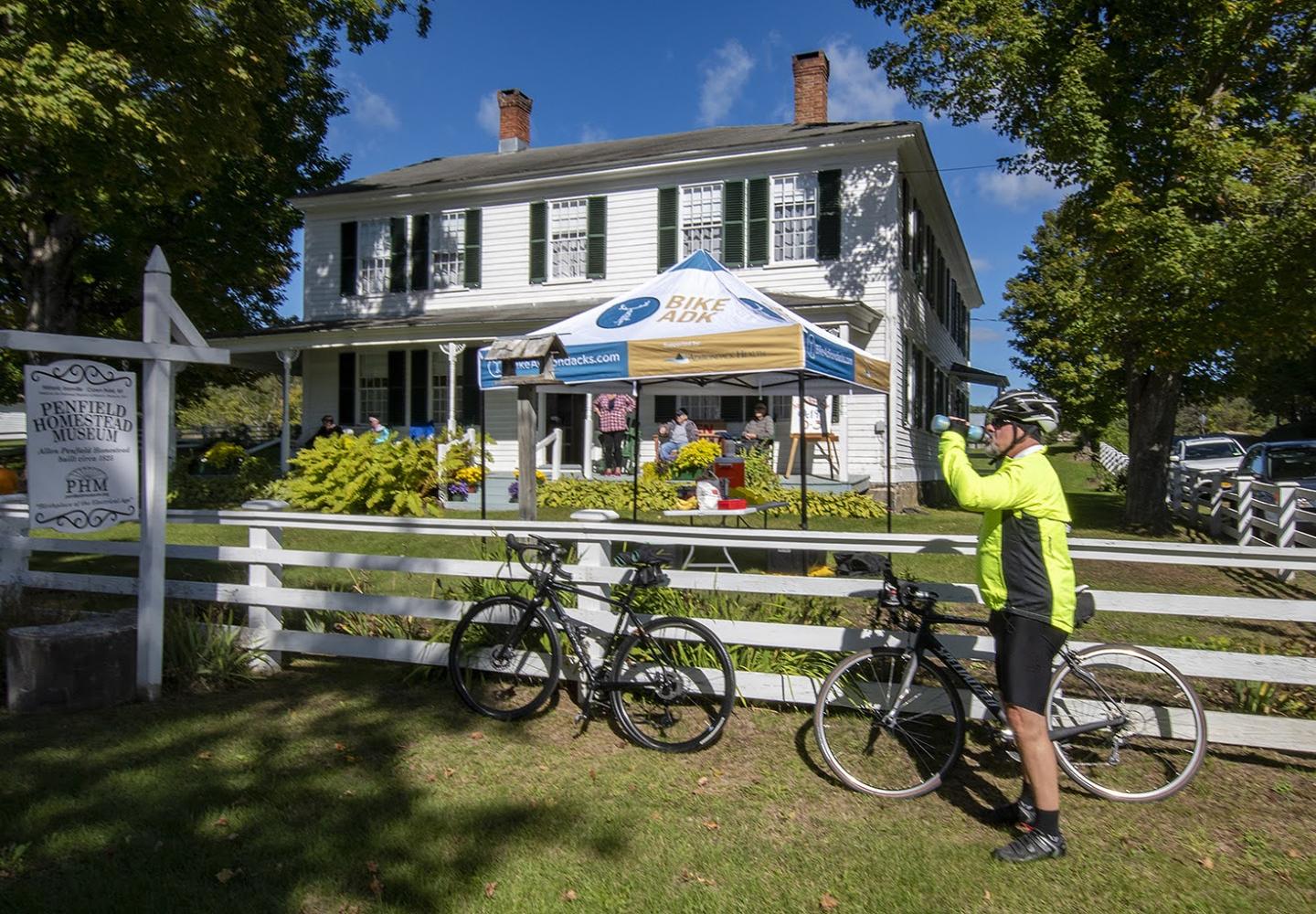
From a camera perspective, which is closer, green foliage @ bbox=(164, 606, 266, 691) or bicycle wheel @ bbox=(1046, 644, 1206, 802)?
bicycle wheel @ bbox=(1046, 644, 1206, 802)

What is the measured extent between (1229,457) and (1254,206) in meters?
15.5

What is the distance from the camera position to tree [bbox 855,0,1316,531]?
1159 cm

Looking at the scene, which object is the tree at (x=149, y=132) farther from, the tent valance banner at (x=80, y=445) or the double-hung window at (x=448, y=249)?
the tent valance banner at (x=80, y=445)

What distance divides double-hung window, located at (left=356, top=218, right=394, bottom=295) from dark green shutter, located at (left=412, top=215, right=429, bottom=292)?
69 cm

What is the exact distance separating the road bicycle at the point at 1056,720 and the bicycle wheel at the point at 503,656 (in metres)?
1.75

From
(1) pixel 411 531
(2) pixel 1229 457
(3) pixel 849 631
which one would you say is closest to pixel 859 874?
(3) pixel 849 631

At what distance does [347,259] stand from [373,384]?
3.22 meters

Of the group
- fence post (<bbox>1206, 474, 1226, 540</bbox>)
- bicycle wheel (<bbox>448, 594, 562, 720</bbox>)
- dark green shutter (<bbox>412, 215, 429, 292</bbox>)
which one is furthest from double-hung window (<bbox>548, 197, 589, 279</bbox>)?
bicycle wheel (<bbox>448, 594, 562, 720</bbox>)

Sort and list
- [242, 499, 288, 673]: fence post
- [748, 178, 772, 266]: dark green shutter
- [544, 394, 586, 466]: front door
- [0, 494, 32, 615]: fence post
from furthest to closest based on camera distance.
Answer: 1. [544, 394, 586, 466]: front door
2. [748, 178, 772, 266]: dark green shutter
3. [0, 494, 32, 615]: fence post
4. [242, 499, 288, 673]: fence post

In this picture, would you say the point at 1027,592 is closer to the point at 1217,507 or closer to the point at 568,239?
the point at 1217,507

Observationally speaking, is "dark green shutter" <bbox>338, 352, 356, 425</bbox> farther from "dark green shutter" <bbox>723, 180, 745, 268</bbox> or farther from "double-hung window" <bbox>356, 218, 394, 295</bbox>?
"dark green shutter" <bbox>723, 180, 745, 268</bbox>

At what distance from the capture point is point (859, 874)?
356cm

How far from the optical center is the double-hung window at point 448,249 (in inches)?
813

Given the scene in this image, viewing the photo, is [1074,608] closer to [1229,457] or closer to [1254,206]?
[1254,206]
